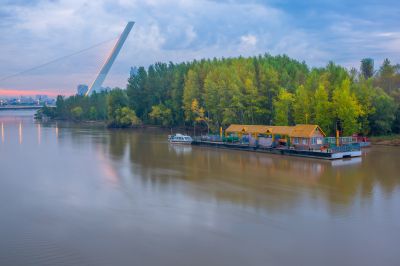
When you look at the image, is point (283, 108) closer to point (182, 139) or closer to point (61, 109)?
point (182, 139)

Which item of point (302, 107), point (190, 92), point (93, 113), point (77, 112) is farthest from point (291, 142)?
point (77, 112)

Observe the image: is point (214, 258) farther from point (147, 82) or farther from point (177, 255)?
point (147, 82)

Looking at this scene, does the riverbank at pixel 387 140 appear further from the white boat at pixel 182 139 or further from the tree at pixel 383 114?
the white boat at pixel 182 139

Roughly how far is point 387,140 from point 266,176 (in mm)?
15342

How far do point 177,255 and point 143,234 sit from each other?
1.67 metres

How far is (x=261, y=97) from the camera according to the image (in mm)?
37750

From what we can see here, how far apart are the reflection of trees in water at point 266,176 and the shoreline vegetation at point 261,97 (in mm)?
4285

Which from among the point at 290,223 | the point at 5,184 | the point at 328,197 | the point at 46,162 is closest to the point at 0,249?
the point at 290,223

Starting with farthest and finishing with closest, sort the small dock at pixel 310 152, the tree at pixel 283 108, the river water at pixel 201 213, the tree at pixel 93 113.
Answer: the tree at pixel 93 113
the tree at pixel 283 108
the small dock at pixel 310 152
the river water at pixel 201 213

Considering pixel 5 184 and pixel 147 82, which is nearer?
pixel 5 184

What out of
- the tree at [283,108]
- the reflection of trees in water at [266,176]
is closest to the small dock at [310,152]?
the reflection of trees in water at [266,176]

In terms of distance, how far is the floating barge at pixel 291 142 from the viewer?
25.2m

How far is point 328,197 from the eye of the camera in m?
15.5

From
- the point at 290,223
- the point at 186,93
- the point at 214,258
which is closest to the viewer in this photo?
the point at 214,258
